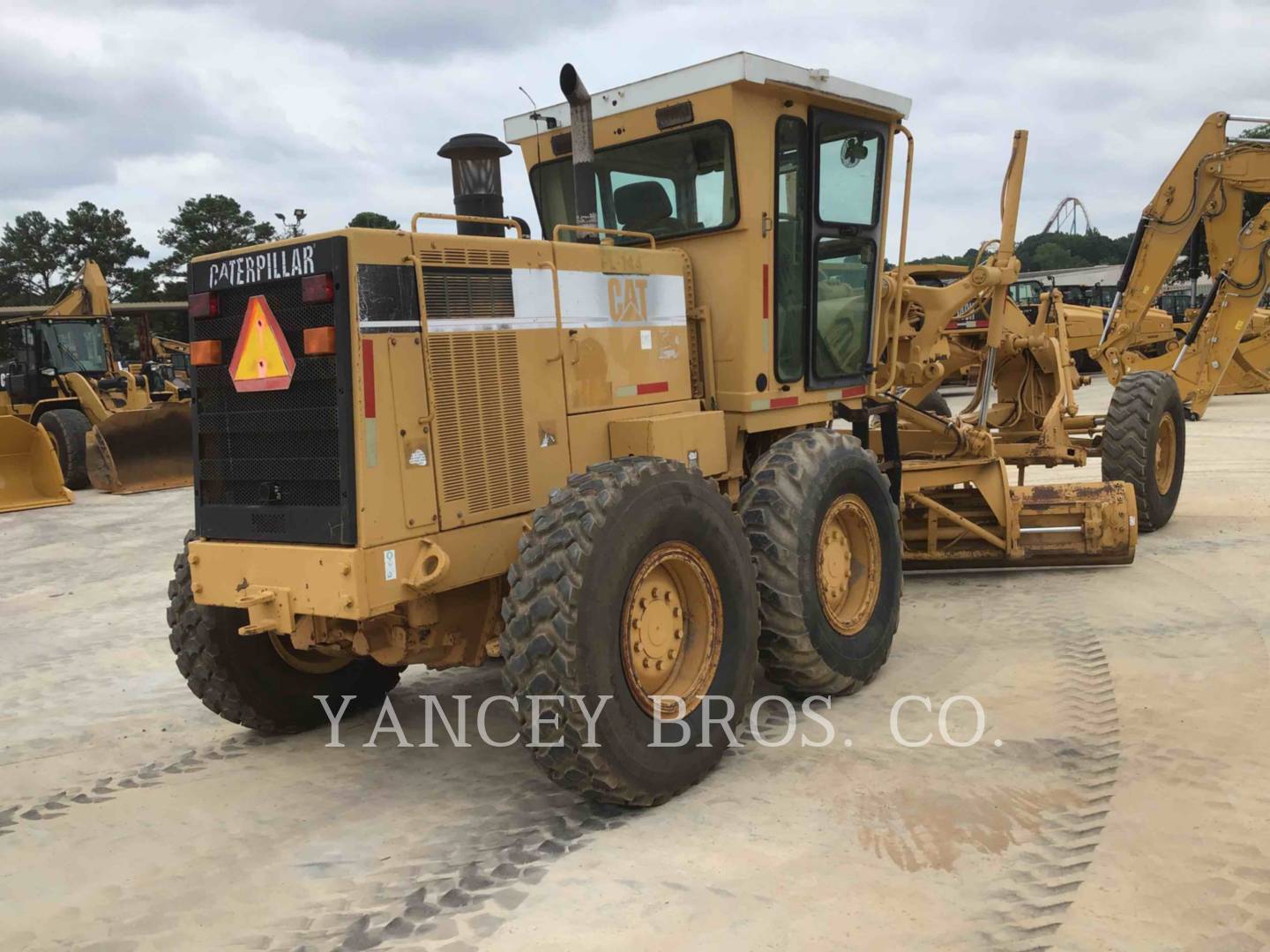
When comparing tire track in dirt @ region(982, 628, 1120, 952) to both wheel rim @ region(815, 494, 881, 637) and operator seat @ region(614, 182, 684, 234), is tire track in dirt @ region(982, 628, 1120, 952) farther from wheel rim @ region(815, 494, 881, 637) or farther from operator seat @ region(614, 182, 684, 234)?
operator seat @ region(614, 182, 684, 234)

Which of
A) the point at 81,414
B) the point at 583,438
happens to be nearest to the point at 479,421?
the point at 583,438

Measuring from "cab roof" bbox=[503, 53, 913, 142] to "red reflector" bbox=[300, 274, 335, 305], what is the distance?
2.18 metres

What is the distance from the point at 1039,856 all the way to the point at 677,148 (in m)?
3.54

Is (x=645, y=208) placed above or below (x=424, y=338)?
above

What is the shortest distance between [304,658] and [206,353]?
1.50 metres

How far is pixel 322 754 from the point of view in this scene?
15.3ft

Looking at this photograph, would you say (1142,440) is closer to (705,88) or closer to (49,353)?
(705,88)

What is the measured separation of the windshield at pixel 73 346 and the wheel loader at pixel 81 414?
0.05ft

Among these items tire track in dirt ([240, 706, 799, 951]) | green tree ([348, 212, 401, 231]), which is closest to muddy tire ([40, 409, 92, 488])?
green tree ([348, 212, 401, 231])

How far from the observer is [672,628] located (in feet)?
13.7

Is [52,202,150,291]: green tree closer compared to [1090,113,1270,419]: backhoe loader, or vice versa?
[1090,113,1270,419]: backhoe loader

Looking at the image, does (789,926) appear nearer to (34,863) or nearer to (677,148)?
(34,863)

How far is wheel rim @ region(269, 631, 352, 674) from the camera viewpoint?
4688mm

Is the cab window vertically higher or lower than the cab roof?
lower
